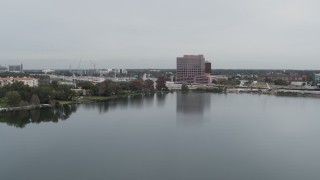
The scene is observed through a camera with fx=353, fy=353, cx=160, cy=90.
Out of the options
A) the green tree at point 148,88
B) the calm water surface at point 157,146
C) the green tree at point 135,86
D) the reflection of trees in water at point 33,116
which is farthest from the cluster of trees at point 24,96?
the green tree at point 148,88

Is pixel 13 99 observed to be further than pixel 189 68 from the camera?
No

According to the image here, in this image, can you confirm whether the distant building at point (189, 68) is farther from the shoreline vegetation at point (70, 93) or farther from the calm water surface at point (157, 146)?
the calm water surface at point (157, 146)

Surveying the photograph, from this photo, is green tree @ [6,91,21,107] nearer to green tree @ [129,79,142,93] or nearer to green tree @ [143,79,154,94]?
green tree @ [129,79,142,93]

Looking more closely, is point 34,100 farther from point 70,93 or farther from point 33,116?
point 70,93

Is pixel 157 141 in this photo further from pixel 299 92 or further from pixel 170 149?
pixel 299 92

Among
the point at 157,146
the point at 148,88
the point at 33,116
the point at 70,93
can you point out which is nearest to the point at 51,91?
the point at 70,93

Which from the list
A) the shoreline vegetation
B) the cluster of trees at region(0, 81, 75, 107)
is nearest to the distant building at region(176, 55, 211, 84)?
the shoreline vegetation
